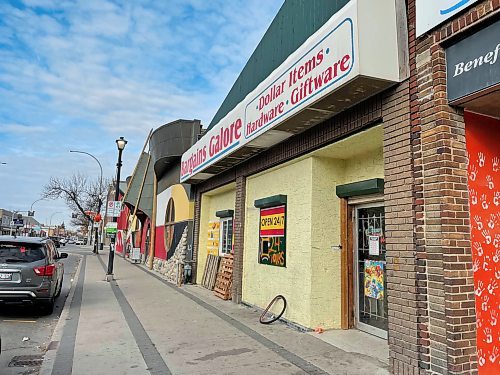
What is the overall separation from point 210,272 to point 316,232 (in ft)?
21.7

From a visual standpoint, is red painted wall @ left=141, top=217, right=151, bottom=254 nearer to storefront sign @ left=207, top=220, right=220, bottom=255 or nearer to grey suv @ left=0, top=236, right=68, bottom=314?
storefront sign @ left=207, top=220, right=220, bottom=255

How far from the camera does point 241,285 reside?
10.2 meters

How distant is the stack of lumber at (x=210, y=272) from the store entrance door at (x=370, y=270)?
623 cm

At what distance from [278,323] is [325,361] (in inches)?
95.3

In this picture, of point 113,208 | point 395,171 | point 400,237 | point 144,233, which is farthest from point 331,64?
point 144,233

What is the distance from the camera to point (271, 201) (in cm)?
866

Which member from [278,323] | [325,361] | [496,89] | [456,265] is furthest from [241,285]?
[496,89]

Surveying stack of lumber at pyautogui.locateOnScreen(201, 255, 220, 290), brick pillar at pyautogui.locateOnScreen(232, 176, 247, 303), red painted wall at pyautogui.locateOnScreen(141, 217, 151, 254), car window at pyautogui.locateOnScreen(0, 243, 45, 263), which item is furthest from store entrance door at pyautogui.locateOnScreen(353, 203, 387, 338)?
red painted wall at pyautogui.locateOnScreen(141, 217, 151, 254)

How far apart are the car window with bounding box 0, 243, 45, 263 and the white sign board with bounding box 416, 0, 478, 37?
27.8 feet

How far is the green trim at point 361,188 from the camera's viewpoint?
6.26m

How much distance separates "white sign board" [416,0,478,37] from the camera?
164 inches

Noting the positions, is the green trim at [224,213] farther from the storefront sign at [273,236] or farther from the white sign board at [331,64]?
the white sign board at [331,64]

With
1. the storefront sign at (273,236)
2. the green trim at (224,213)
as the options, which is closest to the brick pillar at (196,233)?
the green trim at (224,213)

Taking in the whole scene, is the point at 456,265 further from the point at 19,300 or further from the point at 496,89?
the point at 19,300
